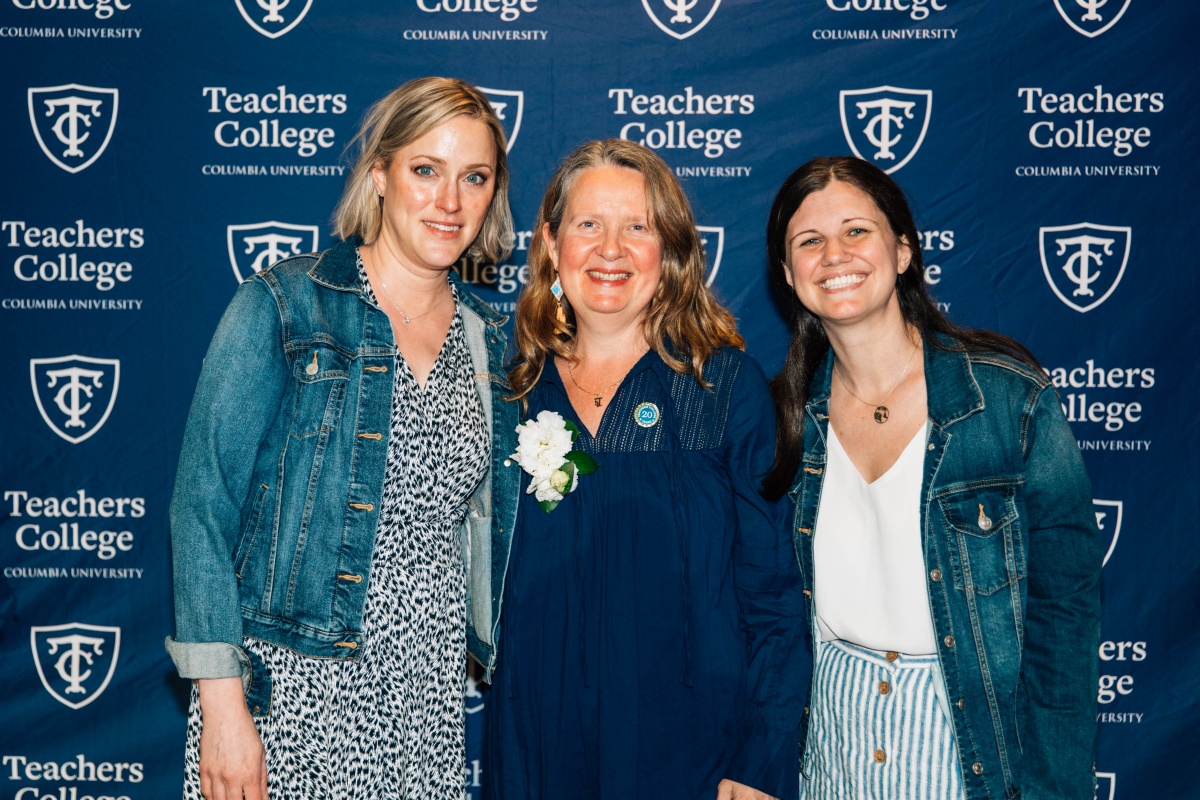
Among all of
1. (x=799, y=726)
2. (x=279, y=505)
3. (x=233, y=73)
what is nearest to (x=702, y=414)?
(x=799, y=726)

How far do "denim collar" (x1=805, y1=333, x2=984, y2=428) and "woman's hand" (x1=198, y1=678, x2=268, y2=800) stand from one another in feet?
5.08

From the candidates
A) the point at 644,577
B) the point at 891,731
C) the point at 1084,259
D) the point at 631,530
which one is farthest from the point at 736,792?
the point at 1084,259

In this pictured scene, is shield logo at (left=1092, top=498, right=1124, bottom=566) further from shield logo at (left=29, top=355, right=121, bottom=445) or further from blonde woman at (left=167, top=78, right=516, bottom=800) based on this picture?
shield logo at (left=29, top=355, right=121, bottom=445)

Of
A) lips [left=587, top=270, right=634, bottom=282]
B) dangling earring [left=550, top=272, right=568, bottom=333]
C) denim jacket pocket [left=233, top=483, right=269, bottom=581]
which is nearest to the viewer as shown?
denim jacket pocket [left=233, top=483, right=269, bottom=581]

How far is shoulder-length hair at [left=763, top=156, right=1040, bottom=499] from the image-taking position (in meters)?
2.12

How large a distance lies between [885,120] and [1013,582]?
1.80 m

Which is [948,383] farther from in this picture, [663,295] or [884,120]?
[884,120]

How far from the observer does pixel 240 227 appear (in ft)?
10.6

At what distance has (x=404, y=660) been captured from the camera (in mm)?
2055

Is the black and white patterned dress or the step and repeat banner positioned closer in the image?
the black and white patterned dress

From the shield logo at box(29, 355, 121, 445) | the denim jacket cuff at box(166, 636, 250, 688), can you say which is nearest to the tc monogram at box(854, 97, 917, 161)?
the denim jacket cuff at box(166, 636, 250, 688)

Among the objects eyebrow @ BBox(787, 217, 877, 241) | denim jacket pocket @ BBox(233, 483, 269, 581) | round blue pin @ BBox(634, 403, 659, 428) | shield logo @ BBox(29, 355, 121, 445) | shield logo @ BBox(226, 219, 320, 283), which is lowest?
denim jacket pocket @ BBox(233, 483, 269, 581)

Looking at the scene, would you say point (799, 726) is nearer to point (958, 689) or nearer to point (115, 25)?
point (958, 689)

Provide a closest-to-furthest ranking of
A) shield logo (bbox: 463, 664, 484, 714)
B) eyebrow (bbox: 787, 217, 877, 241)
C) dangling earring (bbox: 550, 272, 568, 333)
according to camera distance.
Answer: eyebrow (bbox: 787, 217, 877, 241)
dangling earring (bbox: 550, 272, 568, 333)
shield logo (bbox: 463, 664, 484, 714)
